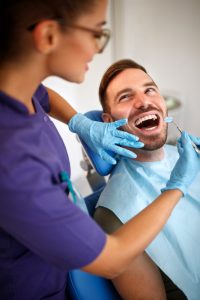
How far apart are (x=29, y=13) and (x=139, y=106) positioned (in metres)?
0.77

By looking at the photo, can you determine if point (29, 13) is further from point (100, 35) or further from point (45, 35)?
point (100, 35)

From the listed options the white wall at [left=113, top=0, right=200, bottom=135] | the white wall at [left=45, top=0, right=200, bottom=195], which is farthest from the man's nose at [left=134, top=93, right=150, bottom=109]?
the white wall at [left=113, top=0, right=200, bottom=135]

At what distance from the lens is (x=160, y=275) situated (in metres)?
1.03

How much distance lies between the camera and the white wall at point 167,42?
194 cm

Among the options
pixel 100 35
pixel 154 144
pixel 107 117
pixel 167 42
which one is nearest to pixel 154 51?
pixel 167 42

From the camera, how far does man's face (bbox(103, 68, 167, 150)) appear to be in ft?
3.87

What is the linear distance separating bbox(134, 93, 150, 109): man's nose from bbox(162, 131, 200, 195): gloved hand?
272 mm

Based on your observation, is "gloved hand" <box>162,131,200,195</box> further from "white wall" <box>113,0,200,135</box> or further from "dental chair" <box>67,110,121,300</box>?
"white wall" <box>113,0,200,135</box>

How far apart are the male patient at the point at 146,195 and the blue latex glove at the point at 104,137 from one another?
0.13m

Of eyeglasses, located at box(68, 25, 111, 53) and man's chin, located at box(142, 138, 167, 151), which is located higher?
eyeglasses, located at box(68, 25, 111, 53)

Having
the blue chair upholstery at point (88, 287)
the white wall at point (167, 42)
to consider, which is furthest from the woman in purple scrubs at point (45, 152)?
the white wall at point (167, 42)

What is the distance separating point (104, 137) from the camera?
1087mm

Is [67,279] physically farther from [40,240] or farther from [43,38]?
[43,38]

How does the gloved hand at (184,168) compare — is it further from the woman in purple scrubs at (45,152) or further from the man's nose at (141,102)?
the man's nose at (141,102)
